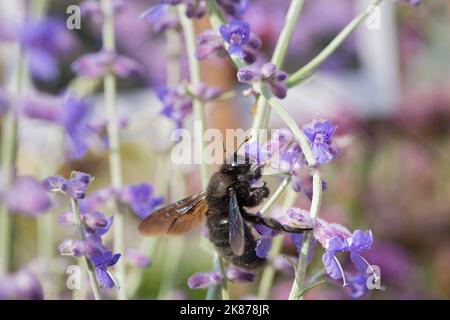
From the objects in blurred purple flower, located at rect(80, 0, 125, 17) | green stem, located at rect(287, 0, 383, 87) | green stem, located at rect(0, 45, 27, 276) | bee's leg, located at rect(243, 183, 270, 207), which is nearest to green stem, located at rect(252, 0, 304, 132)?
green stem, located at rect(287, 0, 383, 87)

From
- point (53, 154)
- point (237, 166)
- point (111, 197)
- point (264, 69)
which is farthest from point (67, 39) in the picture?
Result: point (264, 69)

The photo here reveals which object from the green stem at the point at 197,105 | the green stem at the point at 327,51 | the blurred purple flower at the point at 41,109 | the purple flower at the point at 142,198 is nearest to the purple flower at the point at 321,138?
the green stem at the point at 327,51

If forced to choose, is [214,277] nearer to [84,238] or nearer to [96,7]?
[84,238]

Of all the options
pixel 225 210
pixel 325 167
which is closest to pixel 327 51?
pixel 225 210

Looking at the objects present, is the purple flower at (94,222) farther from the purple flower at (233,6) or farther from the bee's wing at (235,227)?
the purple flower at (233,6)

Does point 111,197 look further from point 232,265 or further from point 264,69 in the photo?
point 264,69

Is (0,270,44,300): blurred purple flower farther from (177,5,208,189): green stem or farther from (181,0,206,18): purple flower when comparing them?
(181,0,206,18): purple flower
